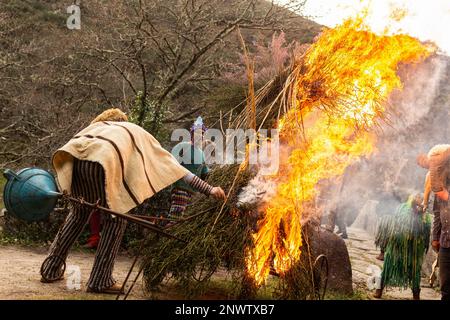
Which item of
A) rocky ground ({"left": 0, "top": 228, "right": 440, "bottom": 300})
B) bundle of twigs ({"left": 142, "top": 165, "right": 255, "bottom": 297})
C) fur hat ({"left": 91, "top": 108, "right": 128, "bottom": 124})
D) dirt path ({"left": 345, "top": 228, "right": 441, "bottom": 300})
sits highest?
fur hat ({"left": 91, "top": 108, "right": 128, "bottom": 124})

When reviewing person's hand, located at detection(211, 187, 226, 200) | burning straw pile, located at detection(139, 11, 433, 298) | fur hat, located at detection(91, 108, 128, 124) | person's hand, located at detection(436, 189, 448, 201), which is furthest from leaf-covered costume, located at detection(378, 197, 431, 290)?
fur hat, located at detection(91, 108, 128, 124)

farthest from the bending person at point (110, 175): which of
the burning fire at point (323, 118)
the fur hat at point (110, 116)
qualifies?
the burning fire at point (323, 118)

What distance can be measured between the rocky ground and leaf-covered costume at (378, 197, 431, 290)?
0.48 meters

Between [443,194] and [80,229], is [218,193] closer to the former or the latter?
[80,229]

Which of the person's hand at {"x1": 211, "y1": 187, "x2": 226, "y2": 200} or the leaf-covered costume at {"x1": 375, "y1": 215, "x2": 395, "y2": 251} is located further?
the leaf-covered costume at {"x1": 375, "y1": 215, "x2": 395, "y2": 251}

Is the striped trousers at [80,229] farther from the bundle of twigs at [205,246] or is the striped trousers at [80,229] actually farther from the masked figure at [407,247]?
the masked figure at [407,247]

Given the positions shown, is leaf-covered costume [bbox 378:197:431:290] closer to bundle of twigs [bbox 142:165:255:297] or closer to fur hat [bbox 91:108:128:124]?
bundle of twigs [bbox 142:165:255:297]

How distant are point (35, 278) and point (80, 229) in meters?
0.84

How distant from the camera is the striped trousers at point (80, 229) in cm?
458

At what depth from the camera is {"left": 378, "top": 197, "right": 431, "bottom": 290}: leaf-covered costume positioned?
6.96m

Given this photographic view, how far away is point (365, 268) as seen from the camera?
954 cm

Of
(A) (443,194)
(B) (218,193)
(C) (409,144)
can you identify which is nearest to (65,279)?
(B) (218,193)

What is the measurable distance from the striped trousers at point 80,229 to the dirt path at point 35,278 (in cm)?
16
